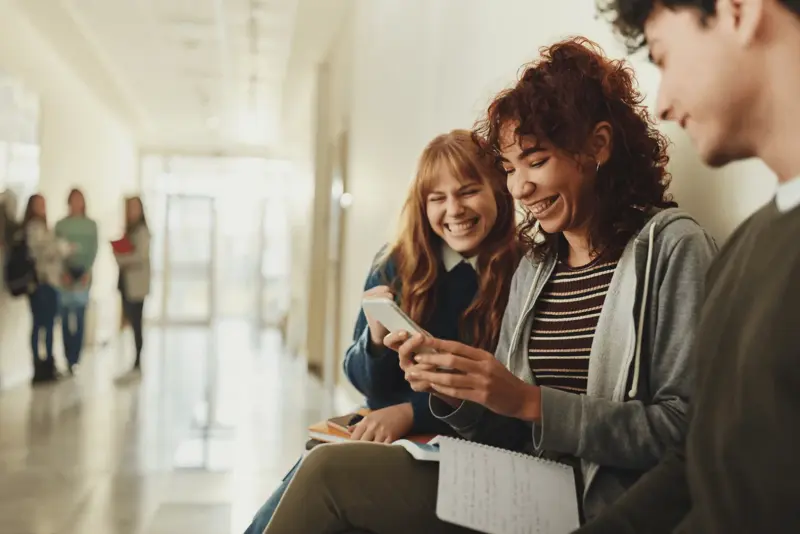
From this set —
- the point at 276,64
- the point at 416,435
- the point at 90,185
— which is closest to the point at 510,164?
the point at 416,435

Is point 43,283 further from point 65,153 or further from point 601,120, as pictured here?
point 601,120

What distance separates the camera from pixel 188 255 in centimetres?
1558

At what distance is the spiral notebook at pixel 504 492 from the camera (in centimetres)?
125

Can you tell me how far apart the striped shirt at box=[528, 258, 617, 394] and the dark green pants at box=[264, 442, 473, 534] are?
28 cm

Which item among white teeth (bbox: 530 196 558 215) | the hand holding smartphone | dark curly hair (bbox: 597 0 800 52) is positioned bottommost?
the hand holding smartphone

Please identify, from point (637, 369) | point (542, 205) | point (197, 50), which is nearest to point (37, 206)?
point (197, 50)

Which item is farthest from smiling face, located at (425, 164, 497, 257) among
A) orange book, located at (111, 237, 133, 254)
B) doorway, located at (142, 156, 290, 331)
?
doorway, located at (142, 156, 290, 331)

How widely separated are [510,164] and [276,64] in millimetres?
8400

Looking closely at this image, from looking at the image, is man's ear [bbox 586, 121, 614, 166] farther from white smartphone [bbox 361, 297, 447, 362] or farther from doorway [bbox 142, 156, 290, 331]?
doorway [bbox 142, 156, 290, 331]

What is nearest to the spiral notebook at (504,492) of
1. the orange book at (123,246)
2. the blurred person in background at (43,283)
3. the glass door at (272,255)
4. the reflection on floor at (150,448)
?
the reflection on floor at (150,448)

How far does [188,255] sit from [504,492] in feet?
48.8

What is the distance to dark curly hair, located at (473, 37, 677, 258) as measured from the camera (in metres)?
1.36

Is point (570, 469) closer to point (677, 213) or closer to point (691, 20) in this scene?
point (677, 213)

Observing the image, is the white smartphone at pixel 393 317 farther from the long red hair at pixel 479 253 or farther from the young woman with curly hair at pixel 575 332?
the long red hair at pixel 479 253
